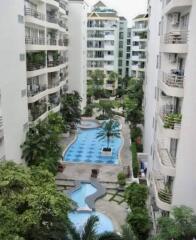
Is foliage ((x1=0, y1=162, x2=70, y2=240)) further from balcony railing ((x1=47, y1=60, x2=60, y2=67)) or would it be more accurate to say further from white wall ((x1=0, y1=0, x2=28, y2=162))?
balcony railing ((x1=47, y1=60, x2=60, y2=67))

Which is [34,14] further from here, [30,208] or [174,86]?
[30,208]

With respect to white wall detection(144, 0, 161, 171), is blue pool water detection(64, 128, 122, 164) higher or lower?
lower

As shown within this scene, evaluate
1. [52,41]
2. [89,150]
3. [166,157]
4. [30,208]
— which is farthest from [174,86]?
[52,41]

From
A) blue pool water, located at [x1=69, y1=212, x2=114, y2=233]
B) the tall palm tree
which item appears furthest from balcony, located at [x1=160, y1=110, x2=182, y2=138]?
blue pool water, located at [x1=69, y1=212, x2=114, y2=233]

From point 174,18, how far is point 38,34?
644 inches

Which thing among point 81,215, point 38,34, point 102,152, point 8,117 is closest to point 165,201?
point 81,215

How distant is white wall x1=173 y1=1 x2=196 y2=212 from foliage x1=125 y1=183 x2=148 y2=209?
4.31m

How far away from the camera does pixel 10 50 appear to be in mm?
22438

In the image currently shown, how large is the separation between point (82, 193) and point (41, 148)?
16.5 ft

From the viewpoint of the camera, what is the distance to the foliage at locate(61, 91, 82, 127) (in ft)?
130

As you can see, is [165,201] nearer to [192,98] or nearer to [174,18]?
[192,98]

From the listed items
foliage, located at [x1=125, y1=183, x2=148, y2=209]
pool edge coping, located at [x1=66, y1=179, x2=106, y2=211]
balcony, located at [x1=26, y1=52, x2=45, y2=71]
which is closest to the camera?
foliage, located at [x1=125, y1=183, x2=148, y2=209]

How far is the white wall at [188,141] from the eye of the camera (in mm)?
14094

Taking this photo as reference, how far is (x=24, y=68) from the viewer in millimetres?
25312
